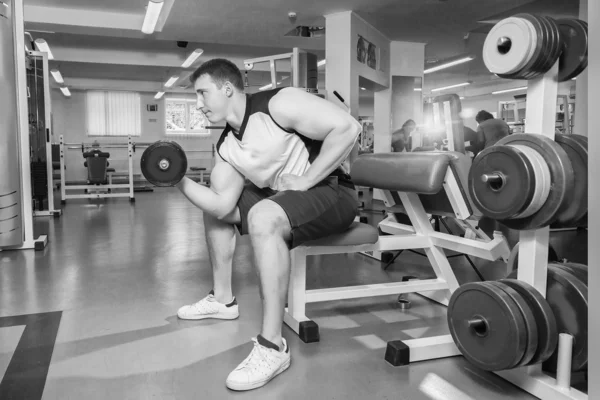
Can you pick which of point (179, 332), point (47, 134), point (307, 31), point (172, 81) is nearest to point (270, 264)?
point (179, 332)

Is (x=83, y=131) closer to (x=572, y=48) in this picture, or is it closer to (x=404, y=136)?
(x=404, y=136)

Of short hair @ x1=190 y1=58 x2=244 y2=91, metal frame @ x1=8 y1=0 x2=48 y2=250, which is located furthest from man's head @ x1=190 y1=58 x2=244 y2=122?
metal frame @ x1=8 y1=0 x2=48 y2=250

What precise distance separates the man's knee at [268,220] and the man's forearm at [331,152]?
19 cm

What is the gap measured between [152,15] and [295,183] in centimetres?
510

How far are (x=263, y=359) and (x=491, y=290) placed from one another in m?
0.65

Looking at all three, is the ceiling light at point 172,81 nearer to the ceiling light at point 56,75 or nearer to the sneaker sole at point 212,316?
the ceiling light at point 56,75

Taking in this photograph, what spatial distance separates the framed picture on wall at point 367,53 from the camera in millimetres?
5943

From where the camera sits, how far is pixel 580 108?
4.68 m

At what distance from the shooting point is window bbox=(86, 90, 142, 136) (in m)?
11.9

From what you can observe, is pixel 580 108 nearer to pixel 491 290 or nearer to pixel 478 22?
pixel 478 22

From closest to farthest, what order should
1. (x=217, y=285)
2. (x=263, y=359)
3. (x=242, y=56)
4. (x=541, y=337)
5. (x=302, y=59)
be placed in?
(x=541, y=337) → (x=263, y=359) → (x=217, y=285) → (x=302, y=59) → (x=242, y=56)

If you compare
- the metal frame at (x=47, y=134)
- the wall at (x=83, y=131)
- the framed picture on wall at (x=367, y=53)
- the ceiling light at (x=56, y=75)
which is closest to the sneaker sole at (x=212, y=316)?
the metal frame at (x=47, y=134)

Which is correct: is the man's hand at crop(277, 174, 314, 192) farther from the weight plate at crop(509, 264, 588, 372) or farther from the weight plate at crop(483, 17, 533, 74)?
the weight plate at crop(509, 264, 588, 372)

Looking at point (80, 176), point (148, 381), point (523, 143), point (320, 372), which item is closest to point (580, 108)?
point (523, 143)
